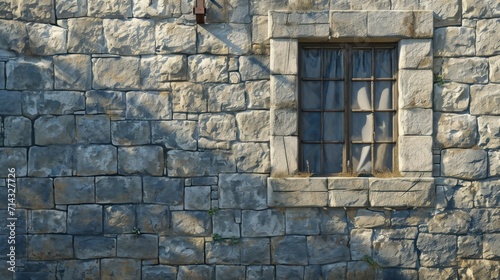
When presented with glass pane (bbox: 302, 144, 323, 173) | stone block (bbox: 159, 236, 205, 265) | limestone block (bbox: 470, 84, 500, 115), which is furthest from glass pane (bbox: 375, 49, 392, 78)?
stone block (bbox: 159, 236, 205, 265)

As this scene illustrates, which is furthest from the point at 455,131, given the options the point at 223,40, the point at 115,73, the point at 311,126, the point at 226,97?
the point at 115,73

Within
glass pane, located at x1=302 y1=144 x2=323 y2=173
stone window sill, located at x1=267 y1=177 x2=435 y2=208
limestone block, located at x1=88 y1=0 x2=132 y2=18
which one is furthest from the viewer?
glass pane, located at x1=302 y1=144 x2=323 y2=173

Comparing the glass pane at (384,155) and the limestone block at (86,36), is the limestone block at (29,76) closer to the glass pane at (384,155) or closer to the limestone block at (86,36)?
the limestone block at (86,36)

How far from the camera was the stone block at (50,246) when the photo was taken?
5953mm

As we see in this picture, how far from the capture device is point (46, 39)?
235 inches

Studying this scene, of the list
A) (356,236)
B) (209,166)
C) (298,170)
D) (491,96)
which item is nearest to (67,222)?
(209,166)

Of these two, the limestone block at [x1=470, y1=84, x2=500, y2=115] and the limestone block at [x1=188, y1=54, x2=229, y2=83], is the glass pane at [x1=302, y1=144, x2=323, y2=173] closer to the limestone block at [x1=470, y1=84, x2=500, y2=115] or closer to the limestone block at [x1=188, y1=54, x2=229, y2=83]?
the limestone block at [x1=188, y1=54, x2=229, y2=83]

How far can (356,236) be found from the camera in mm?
5973

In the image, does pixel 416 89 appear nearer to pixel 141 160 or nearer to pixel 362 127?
pixel 362 127

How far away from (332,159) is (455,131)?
1249 mm

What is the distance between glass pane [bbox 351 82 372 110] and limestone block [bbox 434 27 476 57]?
30.1 inches

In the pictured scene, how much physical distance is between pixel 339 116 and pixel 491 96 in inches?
59.9

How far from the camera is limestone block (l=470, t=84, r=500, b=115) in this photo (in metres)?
6.00

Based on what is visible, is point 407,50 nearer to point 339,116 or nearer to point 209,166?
point 339,116
